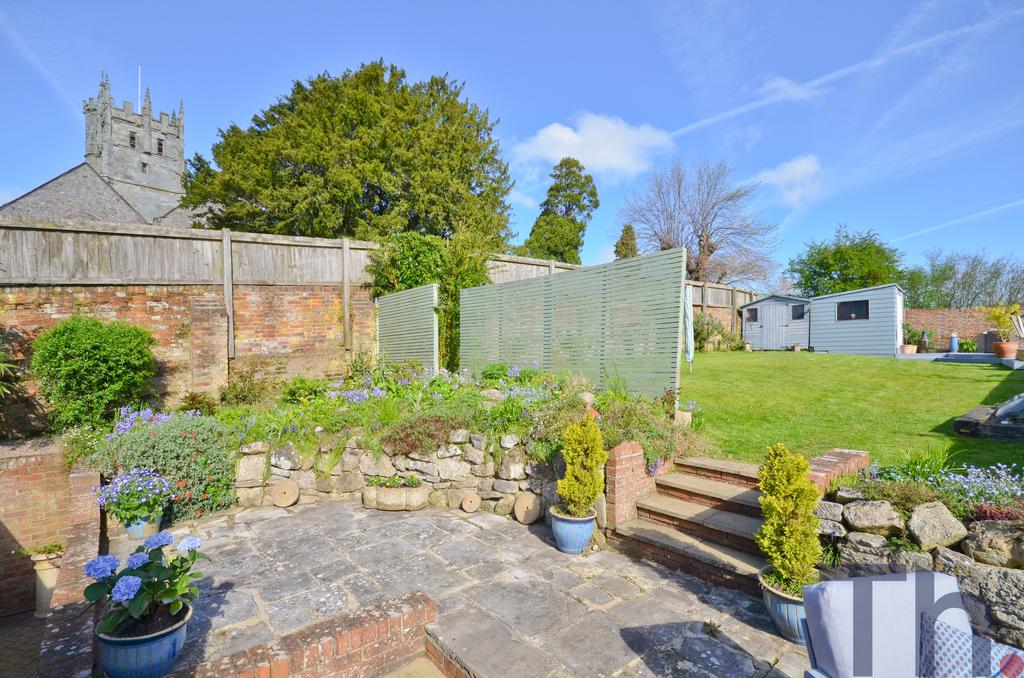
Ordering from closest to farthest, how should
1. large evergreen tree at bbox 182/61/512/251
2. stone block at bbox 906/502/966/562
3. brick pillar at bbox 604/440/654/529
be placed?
stone block at bbox 906/502/966/562
brick pillar at bbox 604/440/654/529
large evergreen tree at bbox 182/61/512/251

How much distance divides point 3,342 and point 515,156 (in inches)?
695

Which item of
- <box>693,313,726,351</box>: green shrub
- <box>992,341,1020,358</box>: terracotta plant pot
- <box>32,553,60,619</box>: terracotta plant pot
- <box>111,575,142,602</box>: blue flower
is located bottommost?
<box>32,553,60,619</box>: terracotta plant pot

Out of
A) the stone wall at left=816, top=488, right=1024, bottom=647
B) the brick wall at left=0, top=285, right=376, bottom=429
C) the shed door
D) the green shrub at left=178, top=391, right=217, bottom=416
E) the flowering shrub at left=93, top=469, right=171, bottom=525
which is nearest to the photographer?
the stone wall at left=816, top=488, right=1024, bottom=647

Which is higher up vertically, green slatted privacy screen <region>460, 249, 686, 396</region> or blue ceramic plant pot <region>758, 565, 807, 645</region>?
green slatted privacy screen <region>460, 249, 686, 396</region>

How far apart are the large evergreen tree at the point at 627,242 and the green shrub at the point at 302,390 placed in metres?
21.5

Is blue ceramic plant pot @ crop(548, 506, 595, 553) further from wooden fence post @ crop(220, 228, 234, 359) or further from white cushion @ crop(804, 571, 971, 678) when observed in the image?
wooden fence post @ crop(220, 228, 234, 359)

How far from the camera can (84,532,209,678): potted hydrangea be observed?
2338mm

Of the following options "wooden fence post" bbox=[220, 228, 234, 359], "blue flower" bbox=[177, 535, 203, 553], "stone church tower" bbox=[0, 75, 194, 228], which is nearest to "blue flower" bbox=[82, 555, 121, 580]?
"blue flower" bbox=[177, 535, 203, 553]

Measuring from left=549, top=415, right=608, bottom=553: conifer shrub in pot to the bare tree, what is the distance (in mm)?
21514

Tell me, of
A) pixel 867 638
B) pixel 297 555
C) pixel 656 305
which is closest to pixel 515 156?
pixel 656 305

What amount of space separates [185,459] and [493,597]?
4176mm

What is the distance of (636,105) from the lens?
32.3 feet

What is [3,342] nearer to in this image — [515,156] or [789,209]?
[515,156]

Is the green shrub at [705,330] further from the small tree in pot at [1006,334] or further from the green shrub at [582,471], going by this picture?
the green shrub at [582,471]
